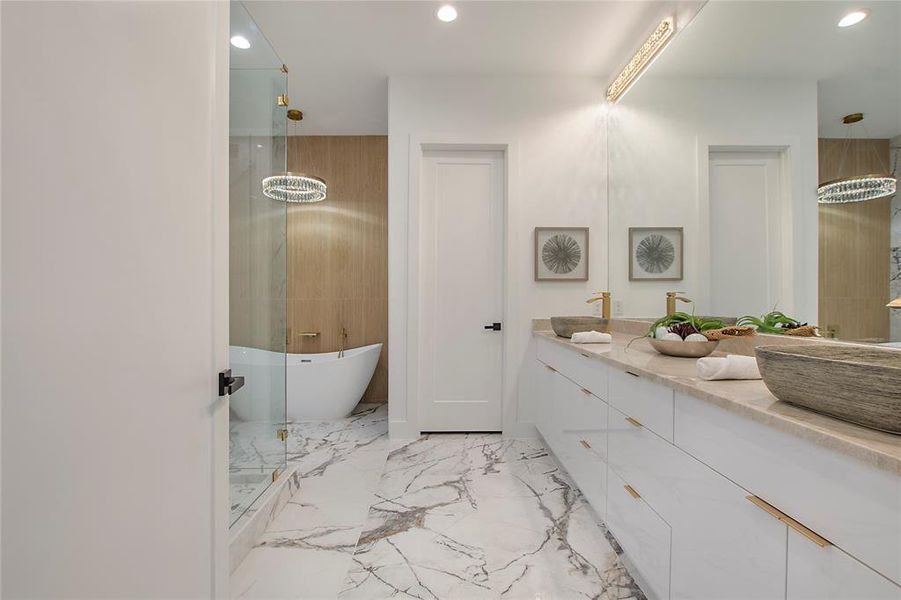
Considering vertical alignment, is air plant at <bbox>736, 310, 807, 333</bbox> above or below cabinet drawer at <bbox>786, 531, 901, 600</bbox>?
above

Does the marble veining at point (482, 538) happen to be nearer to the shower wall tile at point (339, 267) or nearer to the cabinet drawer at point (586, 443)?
the cabinet drawer at point (586, 443)

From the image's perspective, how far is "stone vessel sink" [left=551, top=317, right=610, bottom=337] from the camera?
2.41 metres

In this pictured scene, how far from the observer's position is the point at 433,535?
5.49 feet

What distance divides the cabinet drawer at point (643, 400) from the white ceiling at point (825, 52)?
0.86 metres

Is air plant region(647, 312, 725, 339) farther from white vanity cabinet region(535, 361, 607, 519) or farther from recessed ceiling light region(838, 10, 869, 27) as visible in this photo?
recessed ceiling light region(838, 10, 869, 27)

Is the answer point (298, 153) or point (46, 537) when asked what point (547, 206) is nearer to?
point (298, 153)

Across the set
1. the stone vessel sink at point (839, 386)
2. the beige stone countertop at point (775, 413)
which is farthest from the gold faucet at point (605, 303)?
the stone vessel sink at point (839, 386)

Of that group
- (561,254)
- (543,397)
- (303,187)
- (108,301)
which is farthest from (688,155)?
(303,187)

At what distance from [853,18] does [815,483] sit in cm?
128

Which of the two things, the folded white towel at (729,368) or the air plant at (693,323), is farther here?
the air plant at (693,323)

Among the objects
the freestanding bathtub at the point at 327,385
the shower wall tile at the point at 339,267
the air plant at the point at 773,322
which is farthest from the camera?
the shower wall tile at the point at 339,267

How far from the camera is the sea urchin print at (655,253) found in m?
2.30

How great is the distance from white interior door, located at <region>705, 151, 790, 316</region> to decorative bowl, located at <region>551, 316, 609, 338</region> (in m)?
0.67

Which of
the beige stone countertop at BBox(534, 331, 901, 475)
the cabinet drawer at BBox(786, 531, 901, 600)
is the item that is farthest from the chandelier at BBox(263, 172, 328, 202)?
the cabinet drawer at BBox(786, 531, 901, 600)
